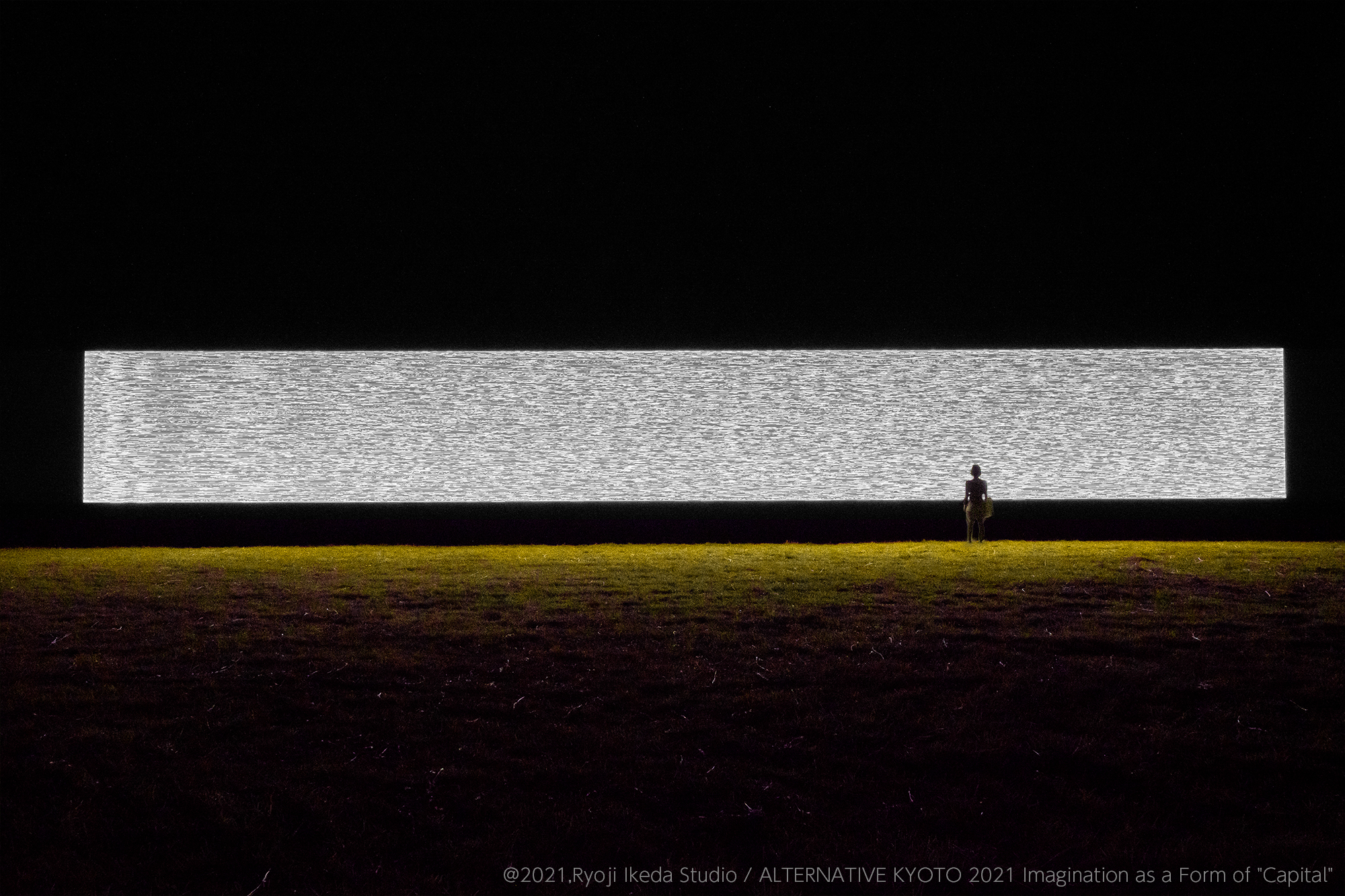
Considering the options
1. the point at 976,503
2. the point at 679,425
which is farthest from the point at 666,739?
the point at 976,503

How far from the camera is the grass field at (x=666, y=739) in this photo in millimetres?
3008

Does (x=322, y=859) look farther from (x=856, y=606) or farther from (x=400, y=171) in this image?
(x=400, y=171)

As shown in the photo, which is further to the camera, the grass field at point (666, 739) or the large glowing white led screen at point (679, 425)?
the large glowing white led screen at point (679, 425)

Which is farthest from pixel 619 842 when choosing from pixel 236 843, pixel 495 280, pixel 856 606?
pixel 495 280

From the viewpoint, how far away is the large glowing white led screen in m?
12.2

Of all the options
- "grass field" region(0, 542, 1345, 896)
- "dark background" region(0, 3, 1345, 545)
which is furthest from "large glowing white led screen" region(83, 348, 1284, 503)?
"grass field" region(0, 542, 1345, 896)

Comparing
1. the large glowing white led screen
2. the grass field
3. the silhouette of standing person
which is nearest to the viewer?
the grass field

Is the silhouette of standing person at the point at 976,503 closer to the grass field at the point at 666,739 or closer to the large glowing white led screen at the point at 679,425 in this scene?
the large glowing white led screen at the point at 679,425

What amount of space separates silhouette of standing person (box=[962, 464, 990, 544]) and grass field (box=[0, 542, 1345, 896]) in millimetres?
4366

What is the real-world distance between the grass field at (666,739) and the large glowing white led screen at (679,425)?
198 inches

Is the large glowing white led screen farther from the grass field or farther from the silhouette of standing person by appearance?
the grass field

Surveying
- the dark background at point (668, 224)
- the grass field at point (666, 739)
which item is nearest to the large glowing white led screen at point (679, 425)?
the dark background at point (668, 224)

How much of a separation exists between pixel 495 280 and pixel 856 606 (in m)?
7.83

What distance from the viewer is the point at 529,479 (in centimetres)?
1227
